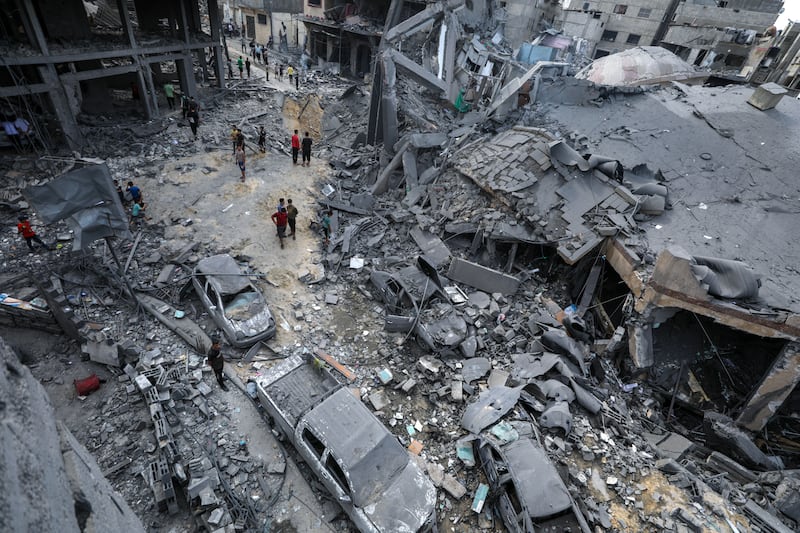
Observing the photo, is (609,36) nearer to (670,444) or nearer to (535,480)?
(670,444)

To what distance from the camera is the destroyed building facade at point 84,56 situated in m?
13.8

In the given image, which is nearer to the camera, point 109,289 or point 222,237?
point 109,289

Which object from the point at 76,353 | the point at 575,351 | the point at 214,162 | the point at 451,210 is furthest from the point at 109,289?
the point at 575,351

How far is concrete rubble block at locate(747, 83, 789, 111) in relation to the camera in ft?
51.6

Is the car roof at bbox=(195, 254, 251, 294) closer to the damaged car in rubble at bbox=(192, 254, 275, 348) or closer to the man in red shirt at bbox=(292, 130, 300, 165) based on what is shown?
the damaged car in rubble at bbox=(192, 254, 275, 348)

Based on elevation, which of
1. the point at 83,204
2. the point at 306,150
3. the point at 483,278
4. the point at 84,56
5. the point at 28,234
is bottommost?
the point at 28,234

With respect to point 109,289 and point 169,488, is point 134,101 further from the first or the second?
point 169,488

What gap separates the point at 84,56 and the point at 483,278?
56.4 ft

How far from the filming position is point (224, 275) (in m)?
9.60

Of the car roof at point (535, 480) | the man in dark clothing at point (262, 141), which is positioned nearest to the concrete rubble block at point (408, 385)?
the car roof at point (535, 480)

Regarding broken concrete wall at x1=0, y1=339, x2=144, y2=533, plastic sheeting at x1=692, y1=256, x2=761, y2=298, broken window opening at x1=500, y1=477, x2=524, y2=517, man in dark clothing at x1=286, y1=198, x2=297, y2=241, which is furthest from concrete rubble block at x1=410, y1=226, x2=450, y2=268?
broken concrete wall at x1=0, y1=339, x2=144, y2=533

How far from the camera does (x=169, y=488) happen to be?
6.08 metres

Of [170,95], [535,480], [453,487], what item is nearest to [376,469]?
[453,487]

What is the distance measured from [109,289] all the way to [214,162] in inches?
297
